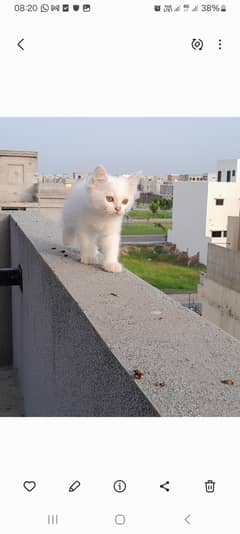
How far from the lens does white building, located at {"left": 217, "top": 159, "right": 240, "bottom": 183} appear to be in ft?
57.5

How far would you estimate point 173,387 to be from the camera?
0.79 m

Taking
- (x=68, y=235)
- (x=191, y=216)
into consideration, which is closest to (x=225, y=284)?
(x=68, y=235)

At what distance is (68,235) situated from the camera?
7.14ft

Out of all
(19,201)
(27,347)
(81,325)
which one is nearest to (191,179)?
(19,201)

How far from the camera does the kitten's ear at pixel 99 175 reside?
1671mm

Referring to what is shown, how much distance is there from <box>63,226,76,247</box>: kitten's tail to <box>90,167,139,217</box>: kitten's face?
1.38 ft

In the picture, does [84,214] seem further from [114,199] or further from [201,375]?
[201,375]

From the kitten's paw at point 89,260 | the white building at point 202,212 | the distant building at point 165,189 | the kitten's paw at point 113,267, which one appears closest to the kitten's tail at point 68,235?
the kitten's paw at point 89,260

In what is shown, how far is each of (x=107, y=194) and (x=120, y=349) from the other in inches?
32.4

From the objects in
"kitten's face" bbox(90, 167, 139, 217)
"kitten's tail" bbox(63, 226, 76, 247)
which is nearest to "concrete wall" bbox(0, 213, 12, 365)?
"kitten's tail" bbox(63, 226, 76, 247)

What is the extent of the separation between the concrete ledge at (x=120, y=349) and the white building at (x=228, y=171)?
53.7 feet
